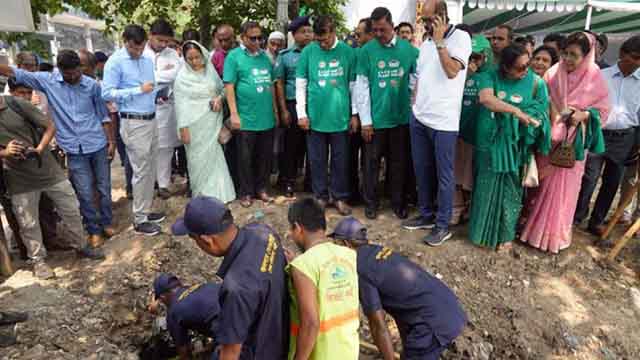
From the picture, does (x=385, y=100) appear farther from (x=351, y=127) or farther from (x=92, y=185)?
(x=92, y=185)

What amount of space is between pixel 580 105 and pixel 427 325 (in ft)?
8.39

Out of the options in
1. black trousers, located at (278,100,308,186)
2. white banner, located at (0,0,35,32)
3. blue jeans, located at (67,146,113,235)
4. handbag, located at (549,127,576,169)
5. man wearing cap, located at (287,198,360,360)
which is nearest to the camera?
man wearing cap, located at (287,198,360,360)

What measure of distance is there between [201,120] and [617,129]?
13.1ft

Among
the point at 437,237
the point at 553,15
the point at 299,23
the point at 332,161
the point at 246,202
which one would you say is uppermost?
the point at 553,15

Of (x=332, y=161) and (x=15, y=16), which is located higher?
(x=15, y=16)

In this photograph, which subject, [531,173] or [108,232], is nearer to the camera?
[531,173]

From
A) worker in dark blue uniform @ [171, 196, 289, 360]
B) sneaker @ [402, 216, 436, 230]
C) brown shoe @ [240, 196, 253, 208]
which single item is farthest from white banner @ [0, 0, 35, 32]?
sneaker @ [402, 216, 436, 230]

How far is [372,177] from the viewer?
4.48 meters

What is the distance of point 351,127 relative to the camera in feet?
14.4

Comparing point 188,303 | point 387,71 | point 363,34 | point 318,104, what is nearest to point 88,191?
point 188,303

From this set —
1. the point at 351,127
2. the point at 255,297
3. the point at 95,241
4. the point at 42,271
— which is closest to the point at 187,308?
the point at 255,297

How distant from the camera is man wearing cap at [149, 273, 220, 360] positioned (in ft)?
8.83

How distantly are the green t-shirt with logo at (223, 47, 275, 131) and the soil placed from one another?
0.97 meters

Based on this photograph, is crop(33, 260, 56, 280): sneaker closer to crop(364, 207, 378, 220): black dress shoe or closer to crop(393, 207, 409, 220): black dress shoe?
crop(364, 207, 378, 220): black dress shoe
